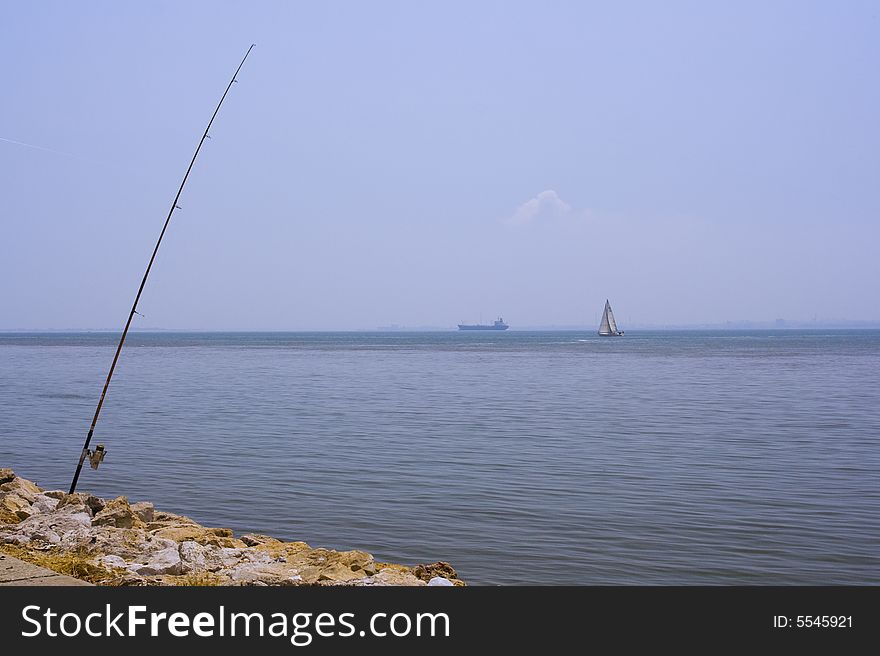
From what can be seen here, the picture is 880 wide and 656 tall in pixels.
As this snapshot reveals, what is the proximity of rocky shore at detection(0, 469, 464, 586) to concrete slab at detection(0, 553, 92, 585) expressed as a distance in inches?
24.0

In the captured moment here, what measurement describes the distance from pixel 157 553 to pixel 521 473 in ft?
A: 24.4

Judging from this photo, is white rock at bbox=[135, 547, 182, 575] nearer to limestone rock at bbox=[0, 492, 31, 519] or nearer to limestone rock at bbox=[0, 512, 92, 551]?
limestone rock at bbox=[0, 512, 92, 551]

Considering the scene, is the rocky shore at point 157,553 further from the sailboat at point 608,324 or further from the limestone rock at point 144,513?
the sailboat at point 608,324

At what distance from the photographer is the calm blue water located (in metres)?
9.62

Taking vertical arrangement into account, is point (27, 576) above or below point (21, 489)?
above

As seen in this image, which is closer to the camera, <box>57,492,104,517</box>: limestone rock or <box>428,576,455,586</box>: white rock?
<box>428,576,455,586</box>: white rock

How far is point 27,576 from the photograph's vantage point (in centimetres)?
616

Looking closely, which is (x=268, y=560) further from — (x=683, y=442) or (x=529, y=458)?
(x=683, y=442)

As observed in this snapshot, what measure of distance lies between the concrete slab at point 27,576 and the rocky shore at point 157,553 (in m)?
0.61

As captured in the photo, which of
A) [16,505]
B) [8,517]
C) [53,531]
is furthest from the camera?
[16,505]

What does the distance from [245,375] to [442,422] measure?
25.6 metres

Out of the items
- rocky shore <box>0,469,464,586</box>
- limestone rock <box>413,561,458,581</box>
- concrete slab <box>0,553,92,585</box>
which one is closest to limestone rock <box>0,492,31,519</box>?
rocky shore <box>0,469,464,586</box>

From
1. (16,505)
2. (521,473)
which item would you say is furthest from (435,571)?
(521,473)

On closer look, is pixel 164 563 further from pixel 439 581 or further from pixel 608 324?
pixel 608 324
